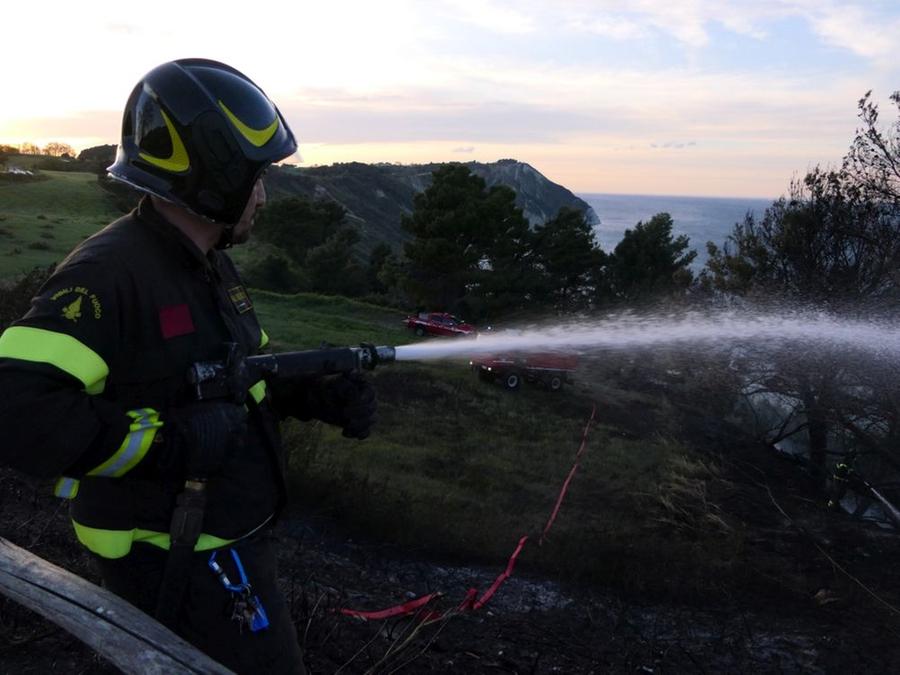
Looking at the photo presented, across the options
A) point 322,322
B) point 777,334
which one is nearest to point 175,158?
point 777,334

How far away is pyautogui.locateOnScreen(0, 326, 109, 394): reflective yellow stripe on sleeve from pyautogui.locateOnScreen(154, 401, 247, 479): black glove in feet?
0.87

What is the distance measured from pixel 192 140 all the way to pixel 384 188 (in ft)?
408

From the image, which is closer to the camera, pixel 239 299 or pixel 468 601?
pixel 239 299

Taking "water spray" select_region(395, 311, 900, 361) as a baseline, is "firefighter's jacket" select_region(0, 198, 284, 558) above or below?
above

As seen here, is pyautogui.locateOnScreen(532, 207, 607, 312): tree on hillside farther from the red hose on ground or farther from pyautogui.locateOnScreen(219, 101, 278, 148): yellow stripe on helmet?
pyautogui.locateOnScreen(219, 101, 278, 148): yellow stripe on helmet

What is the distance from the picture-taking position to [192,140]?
2.23 metres

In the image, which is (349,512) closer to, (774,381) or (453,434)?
(453,434)

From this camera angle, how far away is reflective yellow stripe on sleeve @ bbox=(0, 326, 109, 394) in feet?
5.61

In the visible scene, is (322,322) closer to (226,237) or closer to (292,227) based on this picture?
(226,237)

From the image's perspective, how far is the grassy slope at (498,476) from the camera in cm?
764

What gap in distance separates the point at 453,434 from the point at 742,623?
287 inches

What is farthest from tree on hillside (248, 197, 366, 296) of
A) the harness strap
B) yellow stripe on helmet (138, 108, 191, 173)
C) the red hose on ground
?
the harness strap

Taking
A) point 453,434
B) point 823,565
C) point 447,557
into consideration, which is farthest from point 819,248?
point 447,557

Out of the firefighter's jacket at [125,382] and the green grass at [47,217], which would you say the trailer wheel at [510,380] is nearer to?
the green grass at [47,217]
